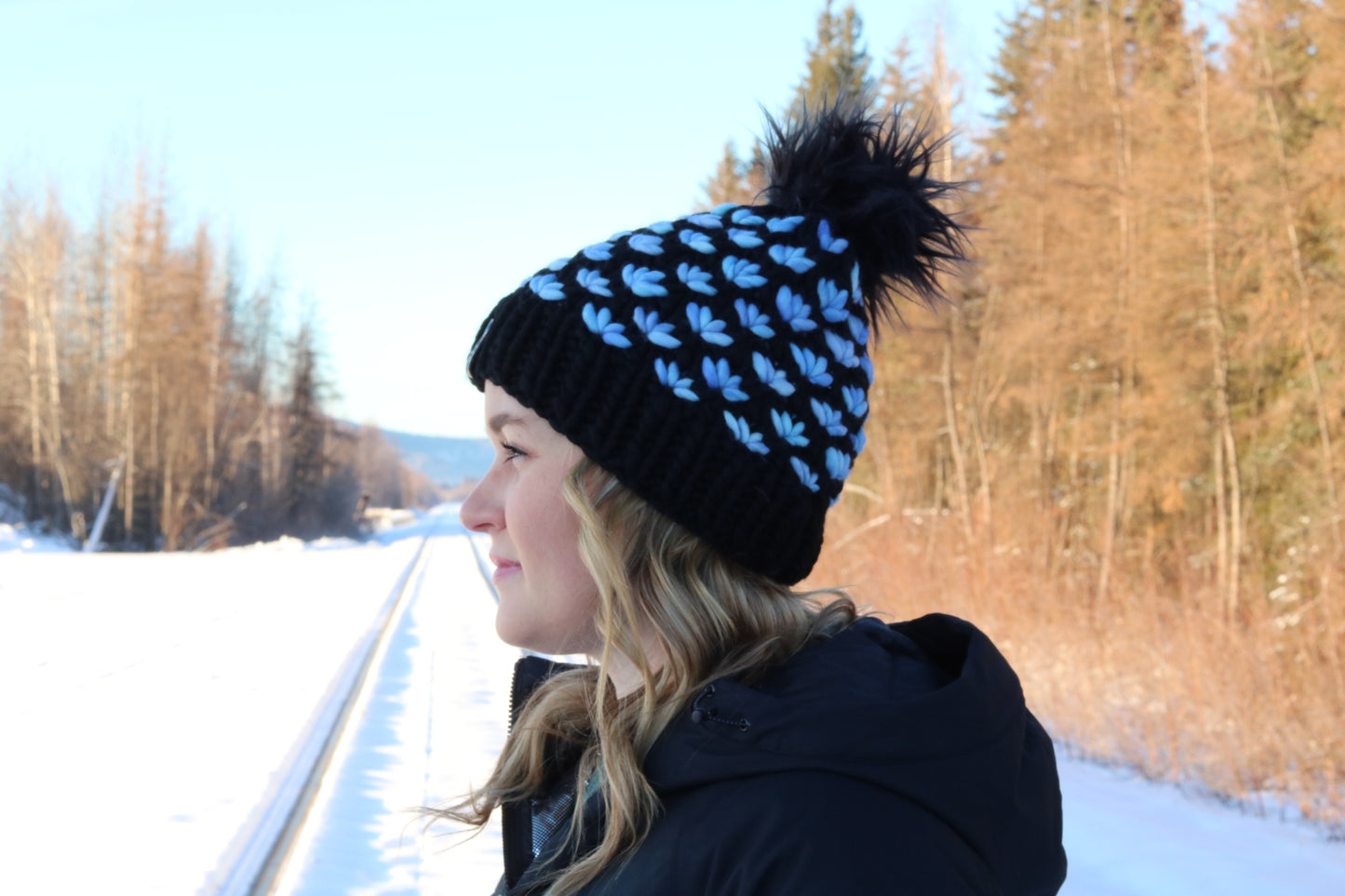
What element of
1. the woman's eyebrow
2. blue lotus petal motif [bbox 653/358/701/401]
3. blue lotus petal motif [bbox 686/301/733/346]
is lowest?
the woman's eyebrow

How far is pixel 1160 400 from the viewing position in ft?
43.3

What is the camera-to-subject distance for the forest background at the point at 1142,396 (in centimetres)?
634

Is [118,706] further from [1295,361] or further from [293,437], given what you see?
[293,437]

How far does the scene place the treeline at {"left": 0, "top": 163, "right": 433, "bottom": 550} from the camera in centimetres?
2734

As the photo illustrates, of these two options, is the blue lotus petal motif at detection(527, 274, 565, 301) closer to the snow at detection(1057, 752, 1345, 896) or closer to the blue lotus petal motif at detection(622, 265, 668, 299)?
the blue lotus petal motif at detection(622, 265, 668, 299)

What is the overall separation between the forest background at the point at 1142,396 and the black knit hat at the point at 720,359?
18.8 inches

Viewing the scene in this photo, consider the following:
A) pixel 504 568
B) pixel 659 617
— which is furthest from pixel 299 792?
pixel 659 617

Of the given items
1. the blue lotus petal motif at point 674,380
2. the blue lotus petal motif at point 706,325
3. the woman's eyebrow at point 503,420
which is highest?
the blue lotus petal motif at point 706,325

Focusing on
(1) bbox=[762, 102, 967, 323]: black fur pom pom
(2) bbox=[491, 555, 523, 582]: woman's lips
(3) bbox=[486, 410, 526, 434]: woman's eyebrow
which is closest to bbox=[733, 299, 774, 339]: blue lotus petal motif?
(1) bbox=[762, 102, 967, 323]: black fur pom pom

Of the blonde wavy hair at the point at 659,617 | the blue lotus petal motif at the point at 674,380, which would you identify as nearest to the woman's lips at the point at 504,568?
the blonde wavy hair at the point at 659,617

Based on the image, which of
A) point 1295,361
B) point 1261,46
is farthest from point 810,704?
point 1295,361

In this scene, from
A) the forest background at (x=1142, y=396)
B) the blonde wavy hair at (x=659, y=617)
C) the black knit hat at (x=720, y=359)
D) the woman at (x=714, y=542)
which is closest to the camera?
the woman at (x=714, y=542)

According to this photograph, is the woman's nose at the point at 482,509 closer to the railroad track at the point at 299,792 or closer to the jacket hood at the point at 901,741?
the jacket hood at the point at 901,741

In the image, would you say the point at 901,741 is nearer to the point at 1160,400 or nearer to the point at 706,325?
the point at 706,325
